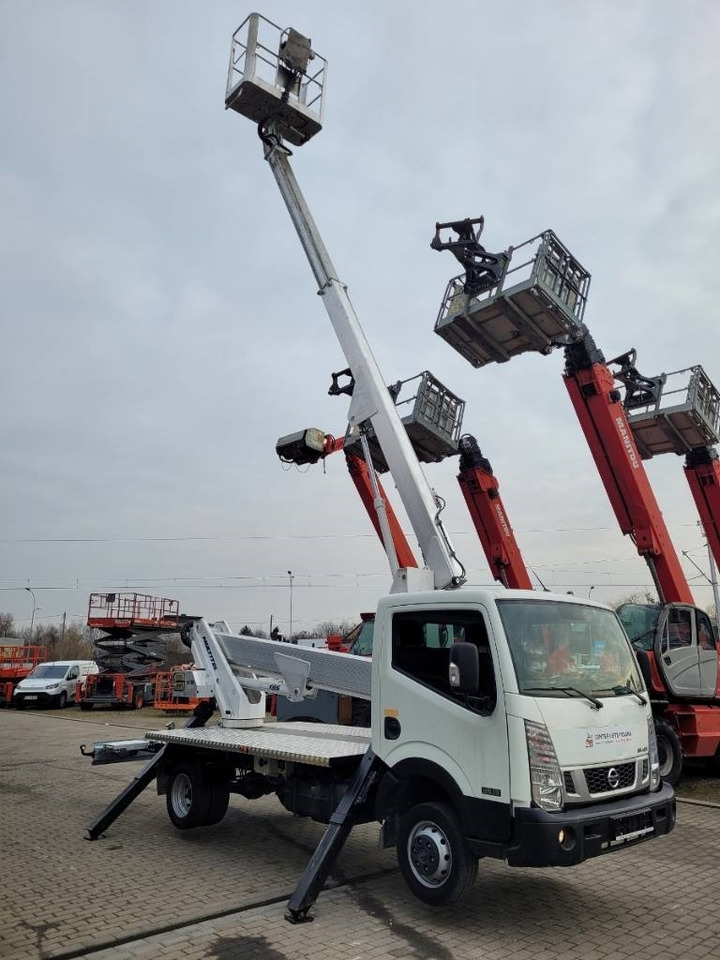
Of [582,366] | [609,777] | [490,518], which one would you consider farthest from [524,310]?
[609,777]

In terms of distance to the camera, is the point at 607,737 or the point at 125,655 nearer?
the point at 607,737

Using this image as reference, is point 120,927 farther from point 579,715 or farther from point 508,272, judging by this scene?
point 508,272

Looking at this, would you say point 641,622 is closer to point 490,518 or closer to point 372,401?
point 490,518

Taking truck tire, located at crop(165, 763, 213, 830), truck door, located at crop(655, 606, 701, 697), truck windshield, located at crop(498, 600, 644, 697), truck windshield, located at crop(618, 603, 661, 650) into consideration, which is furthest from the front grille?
truck windshield, located at crop(618, 603, 661, 650)

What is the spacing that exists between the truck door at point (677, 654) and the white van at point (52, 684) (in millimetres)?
21138

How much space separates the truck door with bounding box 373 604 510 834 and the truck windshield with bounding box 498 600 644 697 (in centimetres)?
22

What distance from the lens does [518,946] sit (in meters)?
4.74

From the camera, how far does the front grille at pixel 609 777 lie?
4875 mm

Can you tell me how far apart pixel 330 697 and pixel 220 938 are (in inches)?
164

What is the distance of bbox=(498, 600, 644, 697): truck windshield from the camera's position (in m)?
5.01

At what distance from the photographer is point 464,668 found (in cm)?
479

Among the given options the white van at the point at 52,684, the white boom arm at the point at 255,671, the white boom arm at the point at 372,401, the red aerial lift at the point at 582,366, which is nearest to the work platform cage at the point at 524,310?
the red aerial lift at the point at 582,366

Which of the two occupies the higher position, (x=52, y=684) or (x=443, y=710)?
(x=443, y=710)

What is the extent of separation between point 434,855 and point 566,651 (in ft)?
5.68
